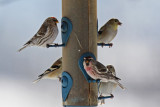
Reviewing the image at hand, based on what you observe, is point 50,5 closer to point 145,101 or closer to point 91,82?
point 145,101

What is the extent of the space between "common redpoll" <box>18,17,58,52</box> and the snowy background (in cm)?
215

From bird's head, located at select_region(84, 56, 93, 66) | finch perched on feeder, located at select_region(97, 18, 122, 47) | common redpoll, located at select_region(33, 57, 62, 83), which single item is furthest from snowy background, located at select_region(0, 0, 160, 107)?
bird's head, located at select_region(84, 56, 93, 66)

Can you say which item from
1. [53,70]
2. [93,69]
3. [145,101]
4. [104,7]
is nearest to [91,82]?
[93,69]

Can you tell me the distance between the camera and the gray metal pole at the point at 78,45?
695 cm

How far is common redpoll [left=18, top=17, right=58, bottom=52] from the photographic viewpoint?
7457mm

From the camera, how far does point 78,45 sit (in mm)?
7062

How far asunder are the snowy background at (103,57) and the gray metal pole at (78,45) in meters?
2.75

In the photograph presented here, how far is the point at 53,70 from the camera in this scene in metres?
7.65

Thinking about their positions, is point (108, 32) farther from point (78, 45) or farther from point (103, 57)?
point (103, 57)

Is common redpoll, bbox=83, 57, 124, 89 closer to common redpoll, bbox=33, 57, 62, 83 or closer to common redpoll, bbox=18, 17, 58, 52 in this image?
common redpoll, bbox=18, 17, 58, 52

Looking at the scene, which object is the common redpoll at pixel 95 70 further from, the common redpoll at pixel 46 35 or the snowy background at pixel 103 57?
the snowy background at pixel 103 57

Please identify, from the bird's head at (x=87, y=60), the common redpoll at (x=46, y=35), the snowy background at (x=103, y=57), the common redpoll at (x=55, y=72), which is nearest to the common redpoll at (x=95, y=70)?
the bird's head at (x=87, y=60)

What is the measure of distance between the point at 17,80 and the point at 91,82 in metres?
4.11

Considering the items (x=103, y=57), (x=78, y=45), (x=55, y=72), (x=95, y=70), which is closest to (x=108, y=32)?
(x=55, y=72)
